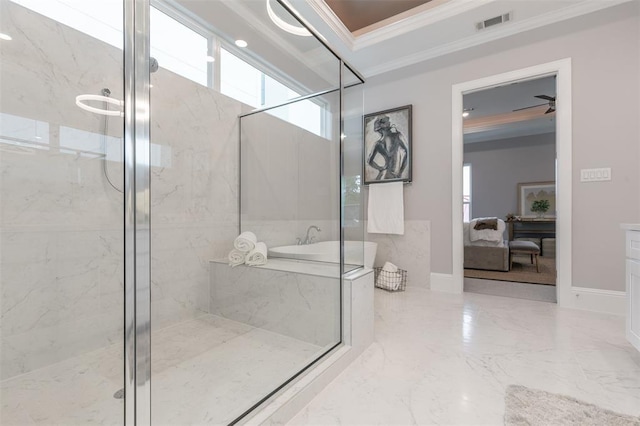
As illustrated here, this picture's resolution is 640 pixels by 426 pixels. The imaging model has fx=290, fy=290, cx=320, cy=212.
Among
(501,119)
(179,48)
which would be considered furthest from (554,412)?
(501,119)

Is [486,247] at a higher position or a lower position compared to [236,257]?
lower

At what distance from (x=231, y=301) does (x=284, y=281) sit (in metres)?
0.46

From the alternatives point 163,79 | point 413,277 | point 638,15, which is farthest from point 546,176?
point 163,79

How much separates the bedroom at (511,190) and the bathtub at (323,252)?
2047 mm

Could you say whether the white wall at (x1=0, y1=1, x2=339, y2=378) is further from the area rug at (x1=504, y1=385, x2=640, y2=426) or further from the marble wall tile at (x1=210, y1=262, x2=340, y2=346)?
the area rug at (x1=504, y1=385, x2=640, y2=426)

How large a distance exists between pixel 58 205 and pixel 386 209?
305cm

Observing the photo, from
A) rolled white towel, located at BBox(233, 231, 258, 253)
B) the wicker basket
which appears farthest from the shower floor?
the wicker basket

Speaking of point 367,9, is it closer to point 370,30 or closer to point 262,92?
point 370,30

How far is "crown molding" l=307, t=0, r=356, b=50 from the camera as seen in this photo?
269 centimetres

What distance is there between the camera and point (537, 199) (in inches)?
275

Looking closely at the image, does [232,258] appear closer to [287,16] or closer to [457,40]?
[287,16]

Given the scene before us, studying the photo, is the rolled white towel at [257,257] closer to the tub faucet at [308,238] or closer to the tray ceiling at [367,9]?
the tub faucet at [308,238]

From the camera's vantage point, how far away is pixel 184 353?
162cm

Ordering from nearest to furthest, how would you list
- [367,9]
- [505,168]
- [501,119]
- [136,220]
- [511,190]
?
[136,220]
[367,9]
[501,119]
[511,190]
[505,168]
